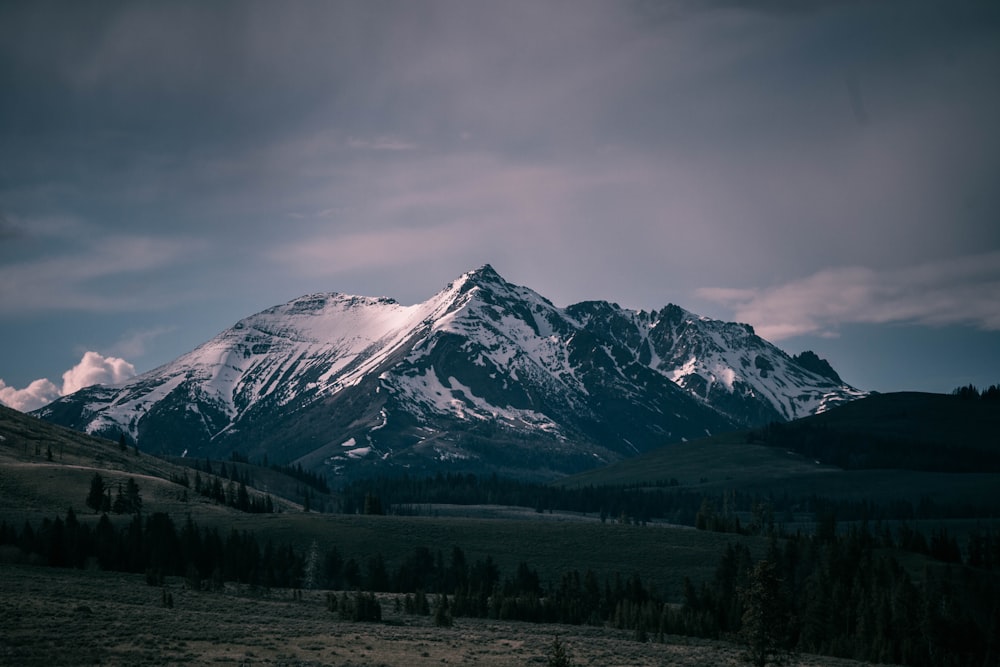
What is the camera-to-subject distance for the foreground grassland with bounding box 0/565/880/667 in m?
67.4

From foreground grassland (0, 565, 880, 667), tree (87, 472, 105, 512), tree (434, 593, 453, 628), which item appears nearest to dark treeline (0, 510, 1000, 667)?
tree (434, 593, 453, 628)

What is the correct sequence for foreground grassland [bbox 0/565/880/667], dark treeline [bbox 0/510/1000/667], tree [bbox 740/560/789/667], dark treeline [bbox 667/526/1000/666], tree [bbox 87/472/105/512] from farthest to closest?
tree [bbox 87/472/105/512] → dark treeline [bbox 0/510/1000/667] → dark treeline [bbox 667/526/1000/666] → tree [bbox 740/560/789/667] → foreground grassland [bbox 0/565/880/667]

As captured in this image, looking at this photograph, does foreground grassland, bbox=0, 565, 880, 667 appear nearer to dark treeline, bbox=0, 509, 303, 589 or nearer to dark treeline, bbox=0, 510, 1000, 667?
dark treeline, bbox=0, 510, 1000, 667

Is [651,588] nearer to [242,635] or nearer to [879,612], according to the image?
[879,612]

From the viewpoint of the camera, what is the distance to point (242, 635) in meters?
77.4

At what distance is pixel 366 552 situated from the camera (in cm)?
17125

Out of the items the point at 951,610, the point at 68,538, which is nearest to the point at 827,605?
the point at 951,610

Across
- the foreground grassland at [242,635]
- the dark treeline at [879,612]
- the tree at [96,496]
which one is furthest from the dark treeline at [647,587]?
the tree at [96,496]

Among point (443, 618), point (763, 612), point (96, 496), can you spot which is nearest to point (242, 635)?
point (443, 618)

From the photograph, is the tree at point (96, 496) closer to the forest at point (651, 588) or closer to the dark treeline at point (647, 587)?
the forest at point (651, 588)

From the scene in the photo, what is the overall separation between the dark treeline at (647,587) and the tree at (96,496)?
85.4 feet

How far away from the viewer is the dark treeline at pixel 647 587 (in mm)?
114312

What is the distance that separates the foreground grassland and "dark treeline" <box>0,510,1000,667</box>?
207 inches

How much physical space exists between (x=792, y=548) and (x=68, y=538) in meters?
106
